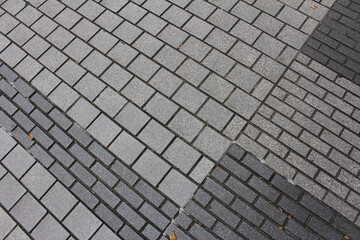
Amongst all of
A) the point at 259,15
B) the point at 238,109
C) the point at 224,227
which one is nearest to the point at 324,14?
the point at 259,15

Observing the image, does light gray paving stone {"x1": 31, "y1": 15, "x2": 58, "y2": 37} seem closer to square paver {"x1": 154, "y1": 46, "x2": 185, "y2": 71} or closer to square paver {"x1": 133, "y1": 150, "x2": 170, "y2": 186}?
square paver {"x1": 154, "y1": 46, "x2": 185, "y2": 71}

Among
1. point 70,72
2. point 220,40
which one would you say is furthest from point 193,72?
point 70,72

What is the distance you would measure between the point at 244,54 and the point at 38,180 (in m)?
2.77

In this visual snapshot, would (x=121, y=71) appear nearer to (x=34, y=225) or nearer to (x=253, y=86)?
(x=253, y=86)

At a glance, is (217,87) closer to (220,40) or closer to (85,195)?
(220,40)

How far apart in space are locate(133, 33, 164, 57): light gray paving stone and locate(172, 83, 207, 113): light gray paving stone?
65 cm

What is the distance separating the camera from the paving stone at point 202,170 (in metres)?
2.68

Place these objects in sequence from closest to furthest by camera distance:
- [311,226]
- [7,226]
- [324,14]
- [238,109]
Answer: [311,226] < [7,226] < [238,109] < [324,14]

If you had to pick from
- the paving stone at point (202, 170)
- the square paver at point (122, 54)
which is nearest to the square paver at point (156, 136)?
the paving stone at point (202, 170)

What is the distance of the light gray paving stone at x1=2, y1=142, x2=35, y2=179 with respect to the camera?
2.83 meters

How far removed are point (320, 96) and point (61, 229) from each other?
3127 millimetres

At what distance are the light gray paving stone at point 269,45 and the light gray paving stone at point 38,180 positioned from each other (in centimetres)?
286

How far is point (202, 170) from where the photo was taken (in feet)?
8.86

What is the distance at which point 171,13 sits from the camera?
3.54 meters
